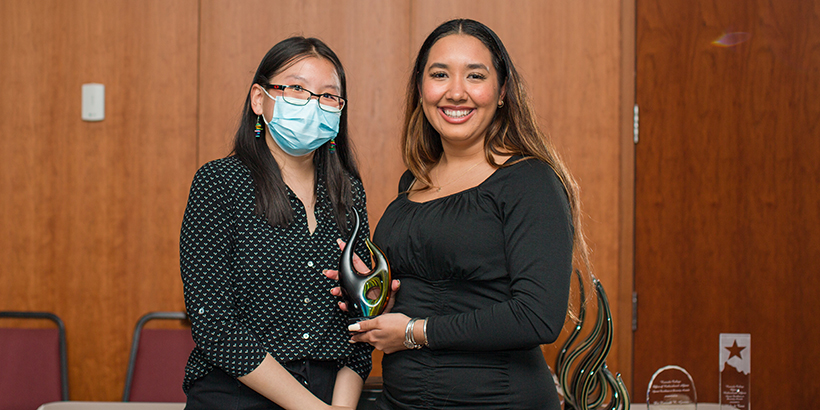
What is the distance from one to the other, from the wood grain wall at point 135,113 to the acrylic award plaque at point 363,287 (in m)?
1.32

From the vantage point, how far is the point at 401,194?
1.54 meters

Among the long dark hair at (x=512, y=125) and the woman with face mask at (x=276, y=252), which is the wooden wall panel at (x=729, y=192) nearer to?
the long dark hair at (x=512, y=125)

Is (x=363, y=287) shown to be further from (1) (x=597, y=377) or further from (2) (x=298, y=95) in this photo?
(1) (x=597, y=377)

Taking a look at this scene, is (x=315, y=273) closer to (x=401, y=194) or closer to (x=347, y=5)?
(x=401, y=194)

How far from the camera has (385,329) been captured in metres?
1.22

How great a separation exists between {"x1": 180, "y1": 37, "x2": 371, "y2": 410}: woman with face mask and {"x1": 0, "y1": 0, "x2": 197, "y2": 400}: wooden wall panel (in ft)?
4.29

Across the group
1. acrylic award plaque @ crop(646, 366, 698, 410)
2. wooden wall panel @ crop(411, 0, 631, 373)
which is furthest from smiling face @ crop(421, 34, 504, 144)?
wooden wall panel @ crop(411, 0, 631, 373)

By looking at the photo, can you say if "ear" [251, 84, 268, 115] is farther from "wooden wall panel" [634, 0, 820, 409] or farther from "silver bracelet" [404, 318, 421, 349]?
"wooden wall panel" [634, 0, 820, 409]

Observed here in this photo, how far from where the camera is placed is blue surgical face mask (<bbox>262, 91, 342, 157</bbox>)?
140cm

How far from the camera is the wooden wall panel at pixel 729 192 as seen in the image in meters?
2.47

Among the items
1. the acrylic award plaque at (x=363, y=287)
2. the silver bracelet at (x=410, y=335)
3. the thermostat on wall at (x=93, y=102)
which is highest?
the thermostat on wall at (x=93, y=102)

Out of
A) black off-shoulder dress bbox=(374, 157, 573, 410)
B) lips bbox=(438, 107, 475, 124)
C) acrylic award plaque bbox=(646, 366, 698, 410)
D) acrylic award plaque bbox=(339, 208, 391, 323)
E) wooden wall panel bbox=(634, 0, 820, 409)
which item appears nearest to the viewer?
black off-shoulder dress bbox=(374, 157, 573, 410)

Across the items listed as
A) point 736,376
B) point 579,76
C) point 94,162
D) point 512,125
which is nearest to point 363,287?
point 512,125

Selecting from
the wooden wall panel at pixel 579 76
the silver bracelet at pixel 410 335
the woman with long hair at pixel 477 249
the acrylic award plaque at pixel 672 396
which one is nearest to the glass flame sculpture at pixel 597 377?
the woman with long hair at pixel 477 249
